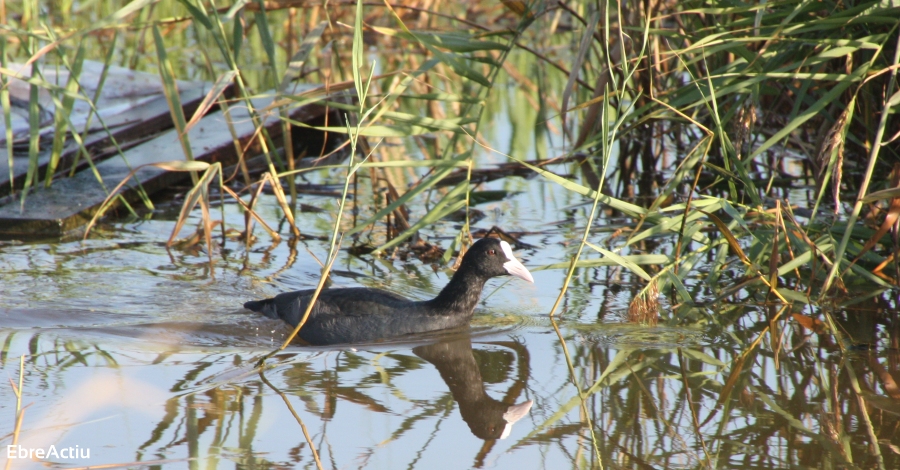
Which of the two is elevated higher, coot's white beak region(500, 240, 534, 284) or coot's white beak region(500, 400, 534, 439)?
coot's white beak region(500, 240, 534, 284)

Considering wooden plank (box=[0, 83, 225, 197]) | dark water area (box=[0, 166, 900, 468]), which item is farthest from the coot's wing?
wooden plank (box=[0, 83, 225, 197])

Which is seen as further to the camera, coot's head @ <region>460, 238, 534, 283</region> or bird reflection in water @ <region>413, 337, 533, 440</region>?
coot's head @ <region>460, 238, 534, 283</region>

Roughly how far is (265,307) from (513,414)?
168 cm

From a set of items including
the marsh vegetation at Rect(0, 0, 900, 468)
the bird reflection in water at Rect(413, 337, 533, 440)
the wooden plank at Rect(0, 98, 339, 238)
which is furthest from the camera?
the wooden plank at Rect(0, 98, 339, 238)

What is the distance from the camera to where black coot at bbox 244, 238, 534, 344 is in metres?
4.02

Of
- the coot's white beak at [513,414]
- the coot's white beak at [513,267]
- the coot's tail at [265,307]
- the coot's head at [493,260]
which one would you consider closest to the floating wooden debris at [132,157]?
the coot's tail at [265,307]

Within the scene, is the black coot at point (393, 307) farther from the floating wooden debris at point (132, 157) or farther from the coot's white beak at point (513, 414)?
the coot's white beak at point (513, 414)

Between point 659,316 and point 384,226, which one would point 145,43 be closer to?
point 384,226

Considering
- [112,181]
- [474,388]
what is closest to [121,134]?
[112,181]

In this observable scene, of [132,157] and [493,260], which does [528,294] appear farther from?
[132,157]

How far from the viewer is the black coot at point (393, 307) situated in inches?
158

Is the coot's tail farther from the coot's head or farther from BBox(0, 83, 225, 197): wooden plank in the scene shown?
BBox(0, 83, 225, 197): wooden plank

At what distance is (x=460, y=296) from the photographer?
163 inches

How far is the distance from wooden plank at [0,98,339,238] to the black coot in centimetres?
97
